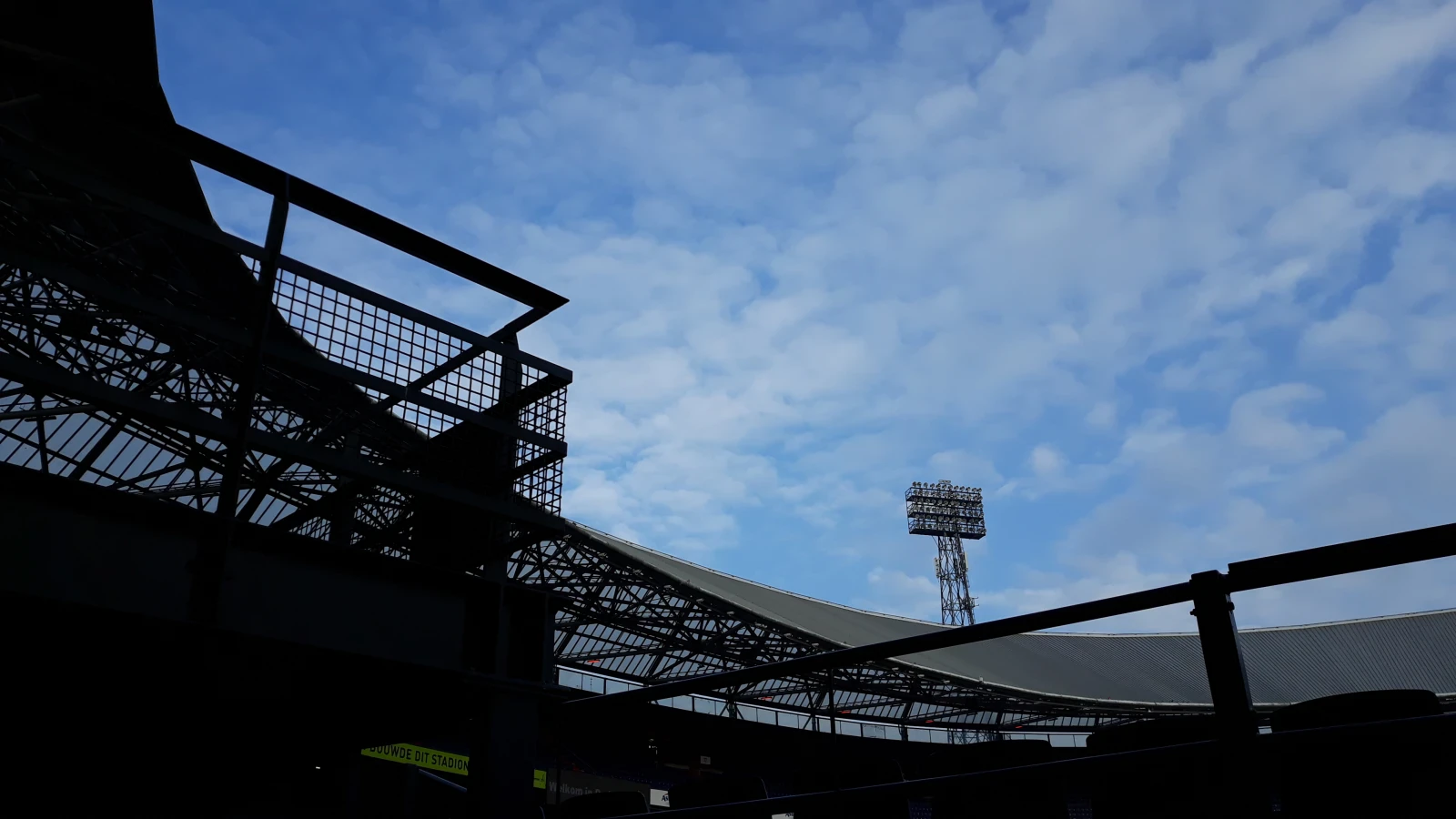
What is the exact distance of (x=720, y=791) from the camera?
5469 millimetres

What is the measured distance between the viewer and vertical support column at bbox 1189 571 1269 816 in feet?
9.53

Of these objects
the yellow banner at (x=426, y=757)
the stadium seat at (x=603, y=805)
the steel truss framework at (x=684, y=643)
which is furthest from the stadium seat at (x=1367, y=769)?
the steel truss framework at (x=684, y=643)

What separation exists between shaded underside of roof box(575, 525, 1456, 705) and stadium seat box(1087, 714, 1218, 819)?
40.4m

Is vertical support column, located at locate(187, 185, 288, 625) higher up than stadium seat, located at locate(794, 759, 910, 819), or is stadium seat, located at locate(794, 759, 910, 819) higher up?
vertical support column, located at locate(187, 185, 288, 625)

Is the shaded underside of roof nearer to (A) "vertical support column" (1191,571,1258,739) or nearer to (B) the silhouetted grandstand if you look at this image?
(B) the silhouetted grandstand

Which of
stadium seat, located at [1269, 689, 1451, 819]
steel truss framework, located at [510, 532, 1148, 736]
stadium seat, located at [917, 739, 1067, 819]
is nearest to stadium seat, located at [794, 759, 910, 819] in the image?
stadium seat, located at [917, 739, 1067, 819]

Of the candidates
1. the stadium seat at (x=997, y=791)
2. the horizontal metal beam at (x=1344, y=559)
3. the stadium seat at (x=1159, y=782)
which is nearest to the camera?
the horizontal metal beam at (x=1344, y=559)

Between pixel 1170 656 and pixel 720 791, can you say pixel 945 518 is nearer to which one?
pixel 1170 656

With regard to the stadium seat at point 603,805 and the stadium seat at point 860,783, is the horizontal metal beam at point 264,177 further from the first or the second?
Result: the stadium seat at point 860,783

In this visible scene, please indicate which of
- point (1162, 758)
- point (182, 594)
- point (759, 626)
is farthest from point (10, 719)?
point (759, 626)

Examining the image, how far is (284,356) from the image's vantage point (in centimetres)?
503

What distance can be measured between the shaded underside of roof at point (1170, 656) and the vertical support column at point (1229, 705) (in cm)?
4126

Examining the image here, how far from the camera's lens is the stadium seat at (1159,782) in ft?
11.5

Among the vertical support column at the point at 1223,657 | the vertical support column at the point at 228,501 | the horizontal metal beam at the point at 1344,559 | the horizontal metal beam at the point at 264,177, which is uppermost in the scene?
the horizontal metal beam at the point at 264,177
